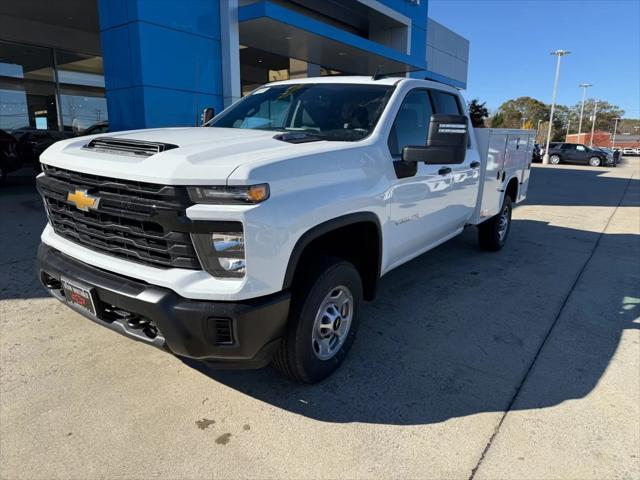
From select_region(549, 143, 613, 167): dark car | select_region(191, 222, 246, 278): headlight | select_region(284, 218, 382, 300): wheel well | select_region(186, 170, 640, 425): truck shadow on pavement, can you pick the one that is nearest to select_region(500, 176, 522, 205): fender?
select_region(186, 170, 640, 425): truck shadow on pavement

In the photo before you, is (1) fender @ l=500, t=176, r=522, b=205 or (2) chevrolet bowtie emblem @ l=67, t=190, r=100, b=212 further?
(1) fender @ l=500, t=176, r=522, b=205

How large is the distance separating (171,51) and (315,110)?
671 cm

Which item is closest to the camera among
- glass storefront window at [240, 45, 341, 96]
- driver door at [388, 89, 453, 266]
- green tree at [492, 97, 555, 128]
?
driver door at [388, 89, 453, 266]

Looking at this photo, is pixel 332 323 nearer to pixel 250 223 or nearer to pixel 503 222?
pixel 250 223

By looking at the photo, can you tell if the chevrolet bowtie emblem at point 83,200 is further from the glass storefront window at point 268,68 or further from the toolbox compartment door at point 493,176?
the glass storefront window at point 268,68

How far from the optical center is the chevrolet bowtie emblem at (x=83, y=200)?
99.3 inches

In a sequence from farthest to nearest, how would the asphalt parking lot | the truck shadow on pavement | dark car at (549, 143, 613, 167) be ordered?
dark car at (549, 143, 613, 167) < the truck shadow on pavement < the asphalt parking lot

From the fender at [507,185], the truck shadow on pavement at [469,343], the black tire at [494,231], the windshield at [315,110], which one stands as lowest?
the truck shadow on pavement at [469,343]

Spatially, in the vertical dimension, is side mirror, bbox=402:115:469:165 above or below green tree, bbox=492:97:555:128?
below

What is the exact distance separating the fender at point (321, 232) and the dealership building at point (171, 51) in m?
1.86

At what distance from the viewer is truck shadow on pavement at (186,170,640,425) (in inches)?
115

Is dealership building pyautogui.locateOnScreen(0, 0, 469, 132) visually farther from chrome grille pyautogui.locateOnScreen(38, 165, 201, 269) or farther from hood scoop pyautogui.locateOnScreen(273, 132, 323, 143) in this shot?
chrome grille pyautogui.locateOnScreen(38, 165, 201, 269)

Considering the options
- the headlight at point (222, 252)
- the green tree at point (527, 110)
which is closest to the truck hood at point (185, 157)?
the headlight at point (222, 252)

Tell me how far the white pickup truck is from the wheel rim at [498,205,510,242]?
2977 millimetres
